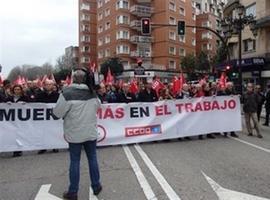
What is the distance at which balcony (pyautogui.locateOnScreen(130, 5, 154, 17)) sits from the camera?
7333 cm

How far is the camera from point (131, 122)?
38.7 ft

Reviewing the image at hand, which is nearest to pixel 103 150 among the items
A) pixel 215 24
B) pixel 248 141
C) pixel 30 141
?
pixel 30 141

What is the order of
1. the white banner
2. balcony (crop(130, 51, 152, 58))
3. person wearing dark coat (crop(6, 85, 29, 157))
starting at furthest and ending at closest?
balcony (crop(130, 51, 152, 58)) < person wearing dark coat (crop(6, 85, 29, 157)) < the white banner

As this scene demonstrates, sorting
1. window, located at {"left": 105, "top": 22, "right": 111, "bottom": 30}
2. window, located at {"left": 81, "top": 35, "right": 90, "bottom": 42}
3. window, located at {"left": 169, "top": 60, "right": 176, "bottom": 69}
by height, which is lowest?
window, located at {"left": 169, "top": 60, "right": 176, "bottom": 69}

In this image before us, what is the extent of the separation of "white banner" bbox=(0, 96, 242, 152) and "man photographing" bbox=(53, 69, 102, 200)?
4.48 meters

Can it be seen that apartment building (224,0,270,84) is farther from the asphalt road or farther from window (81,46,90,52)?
window (81,46,90,52)

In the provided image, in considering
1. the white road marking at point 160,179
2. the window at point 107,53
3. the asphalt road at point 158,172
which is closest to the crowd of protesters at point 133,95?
the asphalt road at point 158,172

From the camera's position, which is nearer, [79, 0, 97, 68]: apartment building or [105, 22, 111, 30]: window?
[105, 22, 111, 30]: window

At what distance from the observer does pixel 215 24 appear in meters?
92.4

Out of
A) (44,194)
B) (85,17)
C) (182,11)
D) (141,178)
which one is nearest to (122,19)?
(182,11)

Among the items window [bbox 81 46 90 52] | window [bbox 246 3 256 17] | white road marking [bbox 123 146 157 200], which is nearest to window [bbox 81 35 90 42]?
window [bbox 81 46 90 52]

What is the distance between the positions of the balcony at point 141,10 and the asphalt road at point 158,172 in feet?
209

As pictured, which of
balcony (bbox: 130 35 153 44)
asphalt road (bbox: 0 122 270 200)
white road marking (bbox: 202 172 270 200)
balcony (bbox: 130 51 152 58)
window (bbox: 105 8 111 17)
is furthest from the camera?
window (bbox: 105 8 111 17)

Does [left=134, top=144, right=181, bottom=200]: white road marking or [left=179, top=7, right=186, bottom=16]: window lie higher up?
[left=179, top=7, right=186, bottom=16]: window
